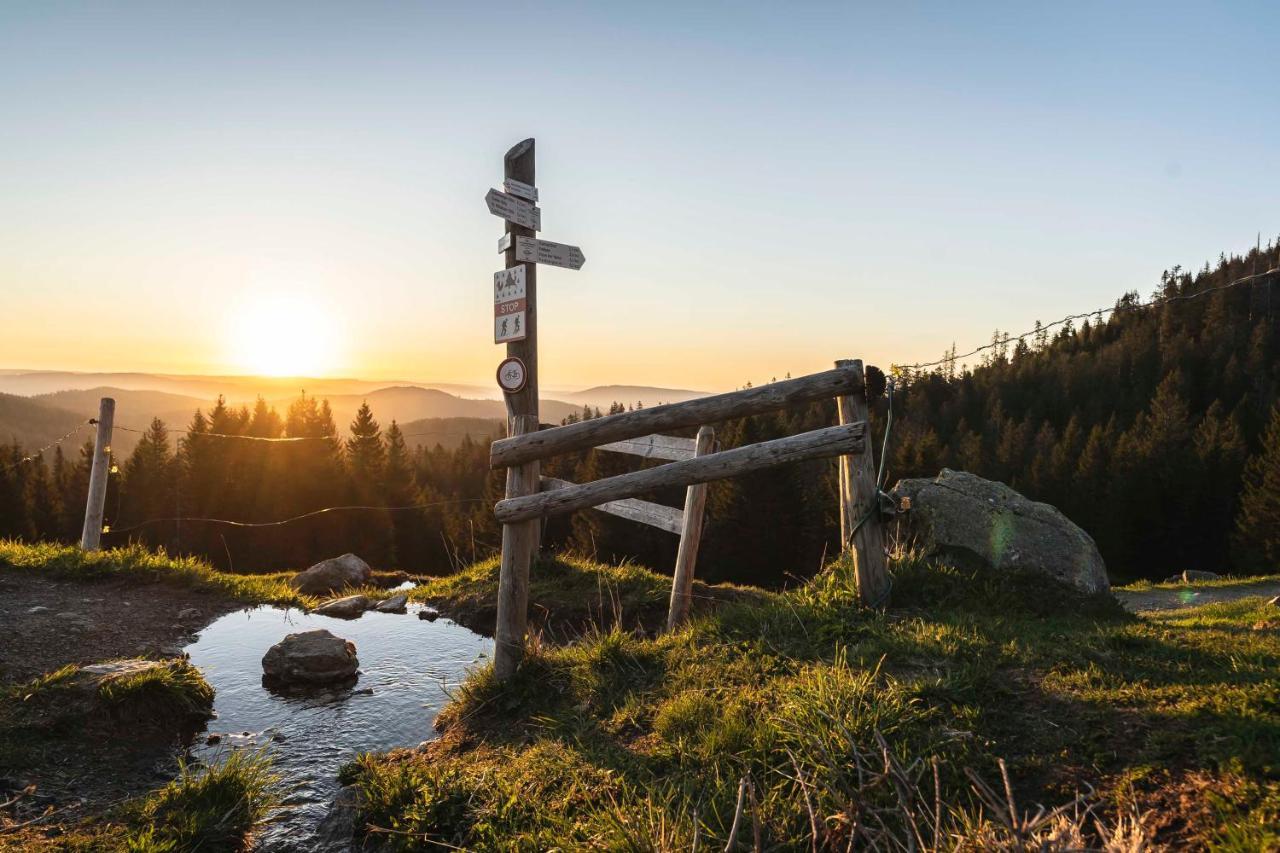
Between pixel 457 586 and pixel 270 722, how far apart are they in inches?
179

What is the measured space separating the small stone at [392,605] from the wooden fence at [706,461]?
173 inches

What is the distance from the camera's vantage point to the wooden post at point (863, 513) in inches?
207

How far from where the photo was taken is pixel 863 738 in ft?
11.0

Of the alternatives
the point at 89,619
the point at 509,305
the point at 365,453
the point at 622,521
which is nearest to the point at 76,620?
the point at 89,619

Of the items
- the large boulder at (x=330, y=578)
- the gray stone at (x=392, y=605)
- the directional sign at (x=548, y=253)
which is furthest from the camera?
the large boulder at (x=330, y=578)

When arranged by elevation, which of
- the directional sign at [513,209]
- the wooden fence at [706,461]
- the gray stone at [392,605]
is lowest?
the gray stone at [392,605]

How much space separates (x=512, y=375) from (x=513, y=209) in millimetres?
1745

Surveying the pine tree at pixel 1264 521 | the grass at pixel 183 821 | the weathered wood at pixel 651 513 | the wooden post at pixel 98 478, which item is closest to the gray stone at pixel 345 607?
the weathered wood at pixel 651 513

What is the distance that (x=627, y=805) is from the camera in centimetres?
340

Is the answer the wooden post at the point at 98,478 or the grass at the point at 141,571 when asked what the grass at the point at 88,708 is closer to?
the grass at the point at 141,571

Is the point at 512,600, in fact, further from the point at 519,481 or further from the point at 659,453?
the point at 659,453

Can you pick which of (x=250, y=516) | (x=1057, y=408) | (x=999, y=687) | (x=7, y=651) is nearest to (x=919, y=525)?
(x=999, y=687)

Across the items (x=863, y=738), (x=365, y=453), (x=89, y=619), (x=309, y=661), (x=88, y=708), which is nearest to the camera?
(x=863, y=738)

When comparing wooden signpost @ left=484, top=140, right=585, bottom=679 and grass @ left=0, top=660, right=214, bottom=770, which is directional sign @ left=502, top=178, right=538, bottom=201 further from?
grass @ left=0, top=660, right=214, bottom=770
